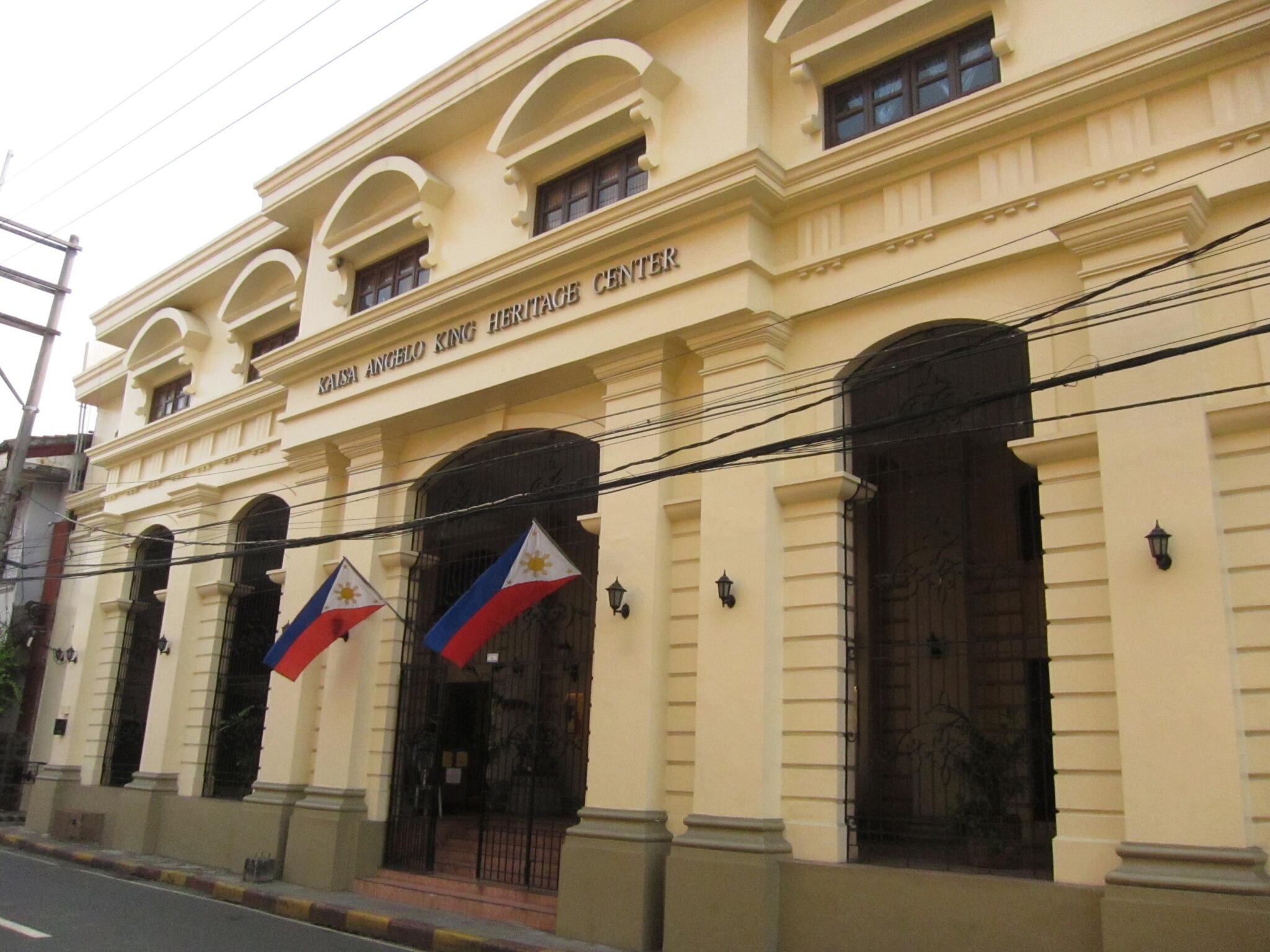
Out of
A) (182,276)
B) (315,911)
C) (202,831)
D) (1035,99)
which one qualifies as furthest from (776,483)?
(182,276)

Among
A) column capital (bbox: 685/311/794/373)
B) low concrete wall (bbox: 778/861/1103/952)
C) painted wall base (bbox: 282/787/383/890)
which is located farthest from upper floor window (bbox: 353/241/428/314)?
A: low concrete wall (bbox: 778/861/1103/952)

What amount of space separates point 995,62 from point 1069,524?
415 centimetres

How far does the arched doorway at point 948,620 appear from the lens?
8203 mm

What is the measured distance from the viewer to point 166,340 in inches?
719

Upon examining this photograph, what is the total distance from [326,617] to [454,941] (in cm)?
430

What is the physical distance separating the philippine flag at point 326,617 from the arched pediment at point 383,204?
14.5 feet

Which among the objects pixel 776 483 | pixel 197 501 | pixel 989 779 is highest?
pixel 197 501

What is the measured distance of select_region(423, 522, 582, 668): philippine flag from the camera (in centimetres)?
1002

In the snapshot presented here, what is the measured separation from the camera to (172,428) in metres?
17.1

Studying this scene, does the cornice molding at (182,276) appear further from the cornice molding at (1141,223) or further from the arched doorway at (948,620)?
the cornice molding at (1141,223)

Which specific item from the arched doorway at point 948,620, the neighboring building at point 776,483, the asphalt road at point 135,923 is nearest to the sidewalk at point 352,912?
the asphalt road at point 135,923

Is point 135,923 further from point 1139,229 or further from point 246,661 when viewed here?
point 1139,229

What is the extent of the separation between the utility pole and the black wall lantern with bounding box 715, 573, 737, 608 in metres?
12.4

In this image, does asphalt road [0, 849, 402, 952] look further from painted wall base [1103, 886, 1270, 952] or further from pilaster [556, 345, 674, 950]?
painted wall base [1103, 886, 1270, 952]
